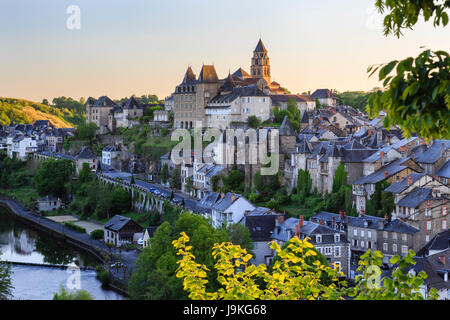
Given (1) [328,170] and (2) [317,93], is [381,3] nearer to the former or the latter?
(1) [328,170]

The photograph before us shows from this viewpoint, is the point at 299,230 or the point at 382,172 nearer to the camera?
the point at 299,230

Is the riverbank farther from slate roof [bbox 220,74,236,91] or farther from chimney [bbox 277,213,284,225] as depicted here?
slate roof [bbox 220,74,236,91]

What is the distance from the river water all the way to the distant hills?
62113 mm

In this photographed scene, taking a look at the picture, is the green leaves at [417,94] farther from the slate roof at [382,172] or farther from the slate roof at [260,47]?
the slate roof at [260,47]

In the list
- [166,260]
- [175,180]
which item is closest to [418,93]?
[166,260]

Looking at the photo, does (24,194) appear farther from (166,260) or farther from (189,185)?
(166,260)

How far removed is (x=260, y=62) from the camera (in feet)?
213

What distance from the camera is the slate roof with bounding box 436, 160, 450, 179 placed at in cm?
2889

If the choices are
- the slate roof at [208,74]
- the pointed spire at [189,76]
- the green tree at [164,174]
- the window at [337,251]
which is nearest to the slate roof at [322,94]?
the pointed spire at [189,76]

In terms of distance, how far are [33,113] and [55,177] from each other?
200 ft

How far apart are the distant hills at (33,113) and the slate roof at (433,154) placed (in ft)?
255

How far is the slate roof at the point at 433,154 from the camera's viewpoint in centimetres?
3020
